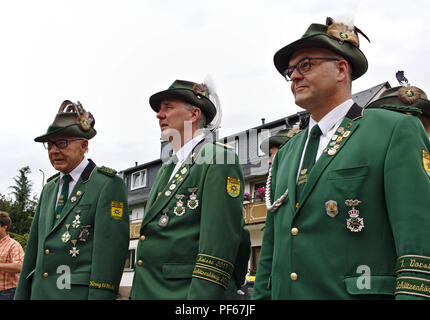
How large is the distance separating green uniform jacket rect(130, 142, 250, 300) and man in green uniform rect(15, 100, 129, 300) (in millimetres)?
604

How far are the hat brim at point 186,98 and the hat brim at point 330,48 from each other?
4.39 ft

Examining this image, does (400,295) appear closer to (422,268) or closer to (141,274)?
(422,268)

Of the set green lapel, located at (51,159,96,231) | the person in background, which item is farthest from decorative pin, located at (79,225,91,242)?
the person in background

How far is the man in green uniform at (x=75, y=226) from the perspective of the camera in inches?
192

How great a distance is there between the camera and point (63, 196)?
5.47 m

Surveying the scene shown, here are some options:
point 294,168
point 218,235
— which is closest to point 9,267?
point 218,235

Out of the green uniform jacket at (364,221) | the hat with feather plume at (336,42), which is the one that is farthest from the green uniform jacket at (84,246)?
the hat with feather plume at (336,42)

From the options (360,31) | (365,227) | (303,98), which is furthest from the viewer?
(360,31)

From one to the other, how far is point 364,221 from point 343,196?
18 centimetres

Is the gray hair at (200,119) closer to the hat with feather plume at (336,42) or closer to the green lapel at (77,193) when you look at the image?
the green lapel at (77,193)
